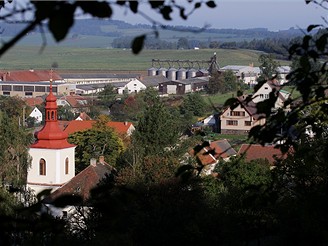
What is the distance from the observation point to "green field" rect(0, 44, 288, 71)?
349 feet

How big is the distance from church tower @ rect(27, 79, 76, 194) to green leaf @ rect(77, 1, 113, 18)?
20.7 m

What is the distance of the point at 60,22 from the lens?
88.3 inches

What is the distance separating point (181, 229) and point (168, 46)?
435ft

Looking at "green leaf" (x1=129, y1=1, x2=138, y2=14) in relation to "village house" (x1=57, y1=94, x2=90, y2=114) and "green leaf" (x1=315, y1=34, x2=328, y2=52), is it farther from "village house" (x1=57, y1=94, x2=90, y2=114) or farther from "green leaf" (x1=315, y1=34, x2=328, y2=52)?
"village house" (x1=57, y1=94, x2=90, y2=114)

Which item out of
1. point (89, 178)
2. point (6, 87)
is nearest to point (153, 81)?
point (6, 87)

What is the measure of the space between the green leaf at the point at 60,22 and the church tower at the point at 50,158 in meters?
20.9

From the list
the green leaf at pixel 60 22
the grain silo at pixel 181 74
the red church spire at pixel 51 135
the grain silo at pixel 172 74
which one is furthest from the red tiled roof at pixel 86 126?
the grain silo at pixel 172 74

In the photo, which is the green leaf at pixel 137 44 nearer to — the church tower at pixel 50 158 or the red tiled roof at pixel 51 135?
the church tower at pixel 50 158

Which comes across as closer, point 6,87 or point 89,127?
point 89,127

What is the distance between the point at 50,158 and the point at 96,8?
21.4 meters

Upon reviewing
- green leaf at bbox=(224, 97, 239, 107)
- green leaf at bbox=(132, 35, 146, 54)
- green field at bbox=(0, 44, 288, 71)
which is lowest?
green field at bbox=(0, 44, 288, 71)

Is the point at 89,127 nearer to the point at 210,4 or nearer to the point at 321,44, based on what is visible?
the point at 210,4

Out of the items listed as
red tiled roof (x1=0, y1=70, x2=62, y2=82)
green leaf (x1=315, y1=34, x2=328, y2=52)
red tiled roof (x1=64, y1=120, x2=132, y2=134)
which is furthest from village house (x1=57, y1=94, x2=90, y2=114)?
green leaf (x1=315, y1=34, x2=328, y2=52)

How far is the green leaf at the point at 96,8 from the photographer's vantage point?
2373 mm
